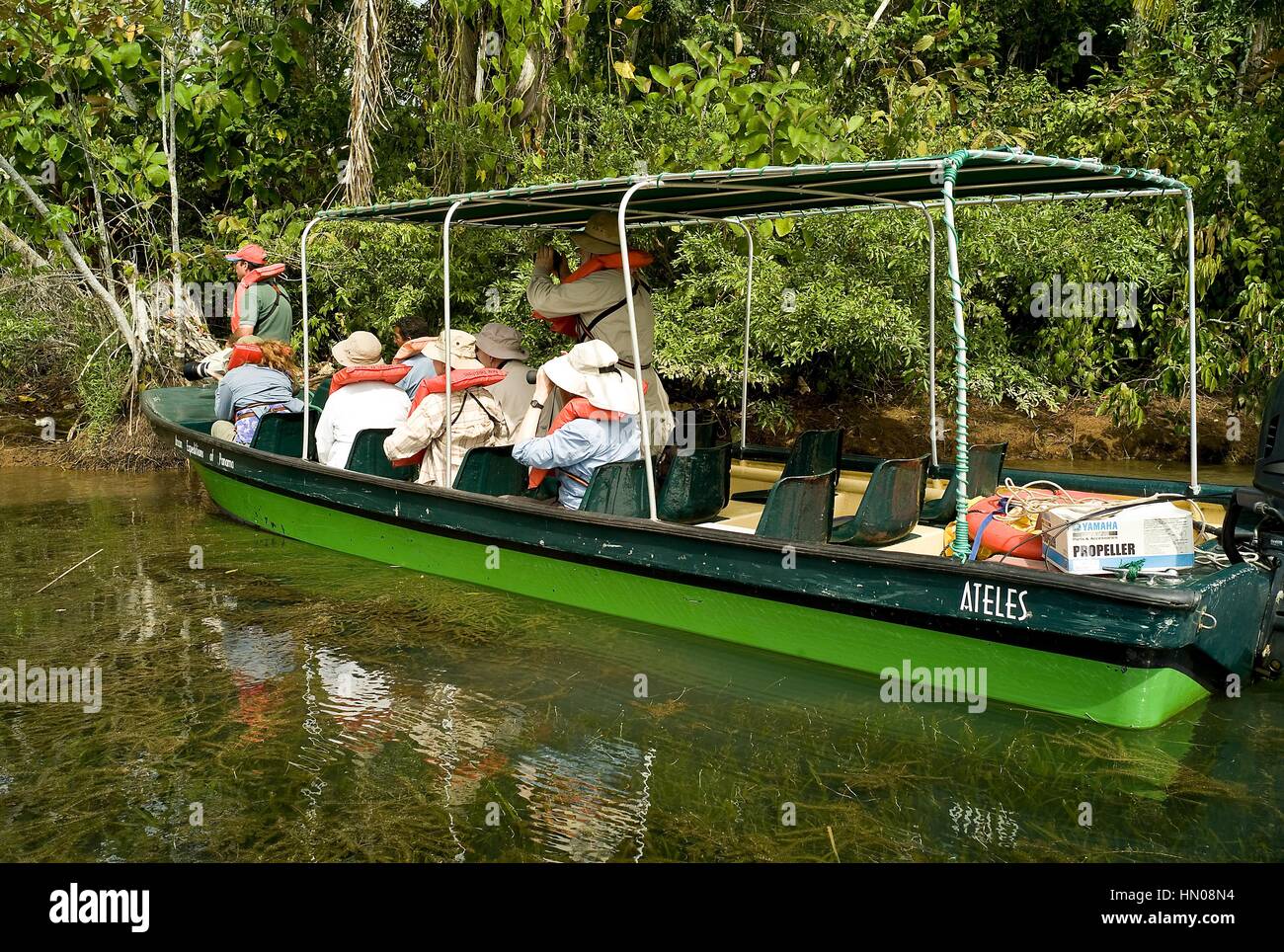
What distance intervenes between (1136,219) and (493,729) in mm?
9979

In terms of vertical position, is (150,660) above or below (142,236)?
below

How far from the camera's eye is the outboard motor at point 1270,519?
16.0 feet

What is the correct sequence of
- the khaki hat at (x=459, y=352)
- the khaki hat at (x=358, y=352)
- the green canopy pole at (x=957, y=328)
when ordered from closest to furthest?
the green canopy pole at (x=957, y=328) → the khaki hat at (x=459, y=352) → the khaki hat at (x=358, y=352)

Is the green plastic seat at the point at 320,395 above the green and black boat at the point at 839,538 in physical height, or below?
above

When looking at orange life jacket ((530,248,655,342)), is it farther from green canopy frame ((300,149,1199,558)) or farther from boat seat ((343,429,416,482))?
boat seat ((343,429,416,482))

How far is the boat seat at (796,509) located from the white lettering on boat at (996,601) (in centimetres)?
95

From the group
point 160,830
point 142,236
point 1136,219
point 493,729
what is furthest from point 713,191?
point 142,236

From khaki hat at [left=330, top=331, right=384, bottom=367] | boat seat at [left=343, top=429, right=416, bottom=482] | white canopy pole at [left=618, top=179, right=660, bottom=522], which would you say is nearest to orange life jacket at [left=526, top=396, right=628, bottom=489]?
white canopy pole at [left=618, top=179, right=660, bottom=522]

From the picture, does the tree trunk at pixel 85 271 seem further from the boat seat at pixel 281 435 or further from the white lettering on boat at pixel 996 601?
the white lettering on boat at pixel 996 601

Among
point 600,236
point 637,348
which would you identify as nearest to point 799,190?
point 637,348

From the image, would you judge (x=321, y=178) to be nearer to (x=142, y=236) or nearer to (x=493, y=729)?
(x=142, y=236)

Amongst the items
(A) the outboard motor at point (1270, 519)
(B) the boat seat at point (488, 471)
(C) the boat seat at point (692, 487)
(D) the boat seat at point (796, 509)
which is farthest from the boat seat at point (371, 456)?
(A) the outboard motor at point (1270, 519)

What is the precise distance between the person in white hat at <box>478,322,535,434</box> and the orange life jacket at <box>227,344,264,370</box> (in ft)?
7.23

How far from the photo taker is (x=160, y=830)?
13.3 feet
